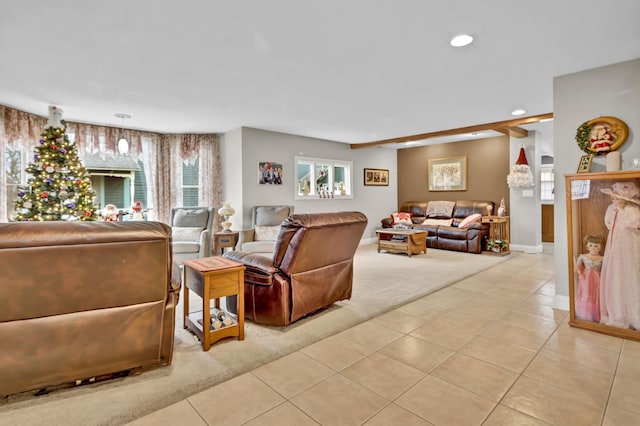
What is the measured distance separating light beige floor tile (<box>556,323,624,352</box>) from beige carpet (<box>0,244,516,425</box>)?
1.34m

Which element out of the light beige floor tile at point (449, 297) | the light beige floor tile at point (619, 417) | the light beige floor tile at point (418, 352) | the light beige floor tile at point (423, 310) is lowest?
the light beige floor tile at point (619, 417)

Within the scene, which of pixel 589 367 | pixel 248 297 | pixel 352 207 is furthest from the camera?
pixel 352 207

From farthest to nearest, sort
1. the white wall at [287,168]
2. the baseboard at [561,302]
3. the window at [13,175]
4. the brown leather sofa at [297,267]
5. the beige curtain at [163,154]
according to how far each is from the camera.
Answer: the white wall at [287,168], the beige curtain at [163,154], the window at [13,175], the baseboard at [561,302], the brown leather sofa at [297,267]

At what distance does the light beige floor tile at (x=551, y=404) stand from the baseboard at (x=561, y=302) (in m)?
1.66

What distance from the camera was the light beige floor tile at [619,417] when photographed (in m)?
1.65

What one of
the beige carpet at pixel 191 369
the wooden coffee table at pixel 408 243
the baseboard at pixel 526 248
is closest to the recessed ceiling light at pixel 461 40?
the beige carpet at pixel 191 369

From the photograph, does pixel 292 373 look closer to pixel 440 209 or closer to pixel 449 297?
pixel 449 297

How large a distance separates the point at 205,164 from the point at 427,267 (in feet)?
14.8

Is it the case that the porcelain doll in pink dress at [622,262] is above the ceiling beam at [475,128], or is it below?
below

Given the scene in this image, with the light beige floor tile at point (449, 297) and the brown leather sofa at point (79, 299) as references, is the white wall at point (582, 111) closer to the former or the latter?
the light beige floor tile at point (449, 297)

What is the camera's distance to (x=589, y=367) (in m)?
2.20

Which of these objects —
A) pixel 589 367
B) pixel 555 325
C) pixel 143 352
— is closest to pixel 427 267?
A: pixel 555 325

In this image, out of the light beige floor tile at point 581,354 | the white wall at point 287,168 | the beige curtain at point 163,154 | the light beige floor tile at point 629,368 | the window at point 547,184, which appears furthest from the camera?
the window at point 547,184

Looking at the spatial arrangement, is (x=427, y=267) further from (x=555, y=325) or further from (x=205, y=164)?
(x=205, y=164)
